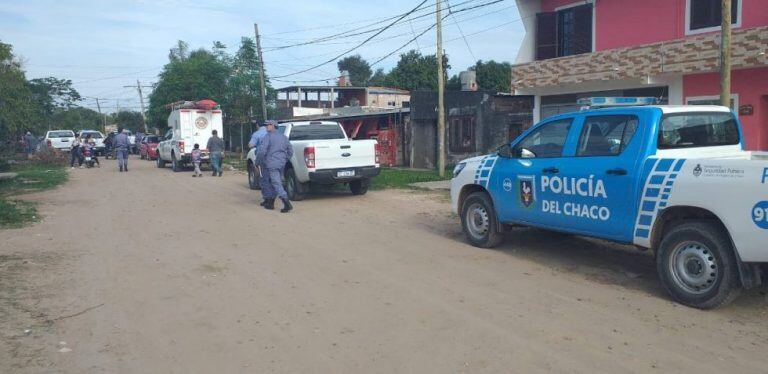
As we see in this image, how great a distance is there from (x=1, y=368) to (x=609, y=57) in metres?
15.1

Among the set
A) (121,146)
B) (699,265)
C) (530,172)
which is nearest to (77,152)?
(121,146)

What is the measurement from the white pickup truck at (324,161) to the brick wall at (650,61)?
6.65m

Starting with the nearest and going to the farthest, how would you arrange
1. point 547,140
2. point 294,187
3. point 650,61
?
point 547,140
point 294,187
point 650,61

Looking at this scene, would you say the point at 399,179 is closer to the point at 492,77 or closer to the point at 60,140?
the point at 60,140

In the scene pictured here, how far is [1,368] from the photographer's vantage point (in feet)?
14.0

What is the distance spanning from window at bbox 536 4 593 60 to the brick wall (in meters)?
0.70

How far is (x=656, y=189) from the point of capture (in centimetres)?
586

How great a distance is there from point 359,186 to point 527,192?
24.6 feet

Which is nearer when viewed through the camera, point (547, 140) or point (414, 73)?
point (547, 140)

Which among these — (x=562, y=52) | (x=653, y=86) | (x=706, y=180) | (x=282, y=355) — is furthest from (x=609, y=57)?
(x=282, y=355)

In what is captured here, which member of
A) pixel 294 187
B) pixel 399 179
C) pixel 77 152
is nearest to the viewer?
pixel 294 187

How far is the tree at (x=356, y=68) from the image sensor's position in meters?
83.1

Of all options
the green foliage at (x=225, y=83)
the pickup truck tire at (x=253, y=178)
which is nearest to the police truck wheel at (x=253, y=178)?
the pickup truck tire at (x=253, y=178)

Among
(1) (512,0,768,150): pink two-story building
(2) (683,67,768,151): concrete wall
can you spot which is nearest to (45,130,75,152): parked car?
(1) (512,0,768,150): pink two-story building
